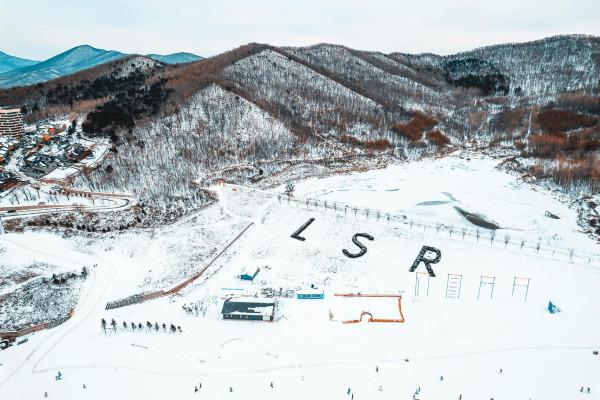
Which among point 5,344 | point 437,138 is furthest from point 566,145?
point 5,344

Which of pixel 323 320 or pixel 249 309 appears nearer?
pixel 323 320

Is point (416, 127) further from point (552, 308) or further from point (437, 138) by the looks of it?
point (552, 308)

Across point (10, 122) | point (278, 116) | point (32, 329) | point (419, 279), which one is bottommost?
point (32, 329)

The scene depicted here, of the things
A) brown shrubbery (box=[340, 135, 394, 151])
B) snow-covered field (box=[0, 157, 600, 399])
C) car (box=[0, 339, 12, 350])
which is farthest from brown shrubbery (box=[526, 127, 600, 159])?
car (box=[0, 339, 12, 350])

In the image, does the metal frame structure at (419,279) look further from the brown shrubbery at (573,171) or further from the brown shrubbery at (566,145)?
the brown shrubbery at (566,145)

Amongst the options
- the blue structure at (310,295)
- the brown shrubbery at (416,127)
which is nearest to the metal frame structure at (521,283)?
the blue structure at (310,295)

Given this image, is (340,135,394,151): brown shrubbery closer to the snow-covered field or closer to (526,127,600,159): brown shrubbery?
(526,127,600,159): brown shrubbery
